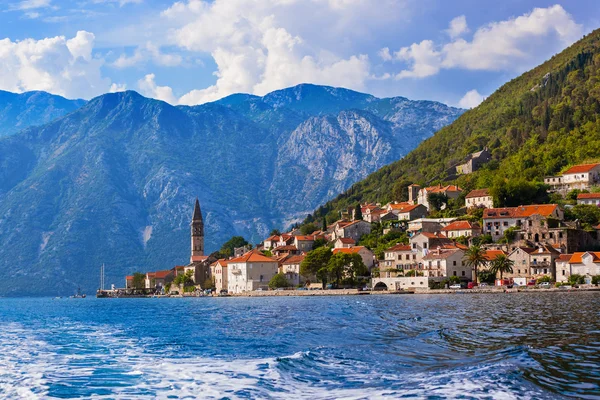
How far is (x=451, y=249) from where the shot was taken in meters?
102

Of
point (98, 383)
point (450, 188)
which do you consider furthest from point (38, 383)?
point (450, 188)

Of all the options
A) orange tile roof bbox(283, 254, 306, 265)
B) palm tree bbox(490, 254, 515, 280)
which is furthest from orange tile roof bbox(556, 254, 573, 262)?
orange tile roof bbox(283, 254, 306, 265)

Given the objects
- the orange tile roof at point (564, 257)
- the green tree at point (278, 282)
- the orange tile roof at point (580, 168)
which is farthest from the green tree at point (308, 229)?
the orange tile roof at point (564, 257)

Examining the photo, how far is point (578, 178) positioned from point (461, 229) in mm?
23439

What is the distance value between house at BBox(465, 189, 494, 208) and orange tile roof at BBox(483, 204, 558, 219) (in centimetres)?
886

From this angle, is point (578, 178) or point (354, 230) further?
point (354, 230)

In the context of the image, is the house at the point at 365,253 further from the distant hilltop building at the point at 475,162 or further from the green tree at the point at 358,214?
→ the distant hilltop building at the point at 475,162

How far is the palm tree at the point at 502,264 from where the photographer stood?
93.9m

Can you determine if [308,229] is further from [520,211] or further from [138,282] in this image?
[520,211]

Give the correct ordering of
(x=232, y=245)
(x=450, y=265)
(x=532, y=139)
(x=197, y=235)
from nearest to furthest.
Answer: (x=450, y=265)
(x=532, y=139)
(x=232, y=245)
(x=197, y=235)

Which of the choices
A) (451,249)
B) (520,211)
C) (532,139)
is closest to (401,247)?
(451,249)

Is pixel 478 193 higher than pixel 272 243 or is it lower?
higher

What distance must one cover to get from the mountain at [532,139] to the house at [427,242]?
56.6 ft

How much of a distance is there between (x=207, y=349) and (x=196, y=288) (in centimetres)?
11638
